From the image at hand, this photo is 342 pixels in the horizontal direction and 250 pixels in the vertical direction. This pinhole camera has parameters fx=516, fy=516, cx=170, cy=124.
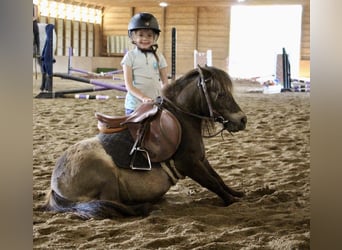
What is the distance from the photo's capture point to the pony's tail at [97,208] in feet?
6.17

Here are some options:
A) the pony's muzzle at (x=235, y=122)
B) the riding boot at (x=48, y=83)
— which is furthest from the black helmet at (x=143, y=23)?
the riding boot at (x=48, y=83)

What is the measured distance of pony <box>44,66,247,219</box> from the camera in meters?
1.96

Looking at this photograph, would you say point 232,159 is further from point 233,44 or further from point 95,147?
point 233,44

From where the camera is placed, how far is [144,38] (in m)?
2.38

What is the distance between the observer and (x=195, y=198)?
2.28 meters

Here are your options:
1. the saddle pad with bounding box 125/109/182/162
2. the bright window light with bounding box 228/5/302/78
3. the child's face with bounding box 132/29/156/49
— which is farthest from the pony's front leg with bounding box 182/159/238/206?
the bright window light with bounding box 228/5/302/78

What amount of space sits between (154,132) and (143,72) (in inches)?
19.1

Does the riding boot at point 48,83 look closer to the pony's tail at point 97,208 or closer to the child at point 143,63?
the child at point 143,63

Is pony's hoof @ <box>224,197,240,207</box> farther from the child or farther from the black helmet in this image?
the black helmet

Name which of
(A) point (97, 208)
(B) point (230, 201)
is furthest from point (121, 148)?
(B) point (230, 201)

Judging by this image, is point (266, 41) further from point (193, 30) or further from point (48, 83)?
point (48, 83)

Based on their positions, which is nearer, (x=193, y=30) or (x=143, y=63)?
(x=143, y=63)

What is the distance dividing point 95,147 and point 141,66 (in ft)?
1.79
